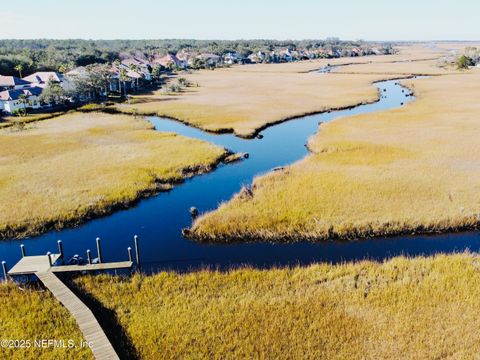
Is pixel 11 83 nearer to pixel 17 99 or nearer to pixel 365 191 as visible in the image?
pixel 17 99

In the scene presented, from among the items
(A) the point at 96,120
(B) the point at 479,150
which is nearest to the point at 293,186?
(B) the point at 479,150

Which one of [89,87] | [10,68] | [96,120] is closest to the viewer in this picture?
[96,120]

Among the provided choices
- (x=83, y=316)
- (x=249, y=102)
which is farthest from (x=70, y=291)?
(x=249, y=102)

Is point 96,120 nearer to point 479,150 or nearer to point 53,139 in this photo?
point 53,139

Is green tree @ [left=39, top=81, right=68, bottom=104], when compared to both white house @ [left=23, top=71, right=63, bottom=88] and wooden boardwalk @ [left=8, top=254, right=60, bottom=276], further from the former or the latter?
wooden boardwalk @ [left=8, top=254, right=60, bottom=276]

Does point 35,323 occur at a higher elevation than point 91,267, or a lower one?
lower

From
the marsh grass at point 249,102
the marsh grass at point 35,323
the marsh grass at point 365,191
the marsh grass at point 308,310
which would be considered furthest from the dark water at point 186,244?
the marsh grass at point 249,102
